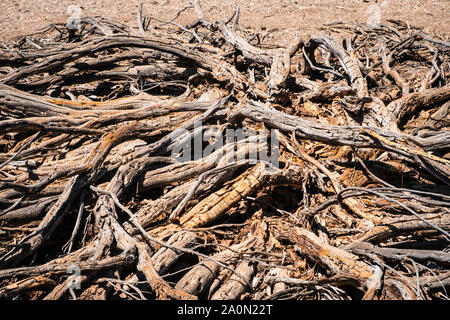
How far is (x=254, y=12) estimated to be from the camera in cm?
690

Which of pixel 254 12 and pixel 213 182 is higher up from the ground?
pixel 254 12

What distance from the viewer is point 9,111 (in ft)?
10.4

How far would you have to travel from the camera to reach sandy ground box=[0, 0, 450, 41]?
623 cm

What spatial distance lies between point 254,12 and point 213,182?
16.5 feet

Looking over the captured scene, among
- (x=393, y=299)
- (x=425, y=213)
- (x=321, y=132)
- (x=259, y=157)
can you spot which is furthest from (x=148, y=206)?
(x=425, y=213)

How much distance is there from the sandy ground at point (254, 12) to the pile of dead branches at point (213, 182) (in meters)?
2.46

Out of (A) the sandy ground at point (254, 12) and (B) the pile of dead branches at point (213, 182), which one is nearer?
(B) the pile of dead branches at point (213, 182)

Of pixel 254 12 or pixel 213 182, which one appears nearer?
pixel 213 182

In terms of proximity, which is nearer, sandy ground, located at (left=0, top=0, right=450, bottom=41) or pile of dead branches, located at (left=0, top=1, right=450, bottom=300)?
pile of dead branches, located at (left=0, top=1, right=450, bottom=300)

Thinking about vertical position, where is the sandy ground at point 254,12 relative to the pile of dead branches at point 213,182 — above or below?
above

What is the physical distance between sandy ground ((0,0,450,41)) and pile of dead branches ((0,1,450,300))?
2.46 meters

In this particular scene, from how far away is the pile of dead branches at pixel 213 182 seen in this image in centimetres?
235

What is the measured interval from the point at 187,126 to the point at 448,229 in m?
2.23
